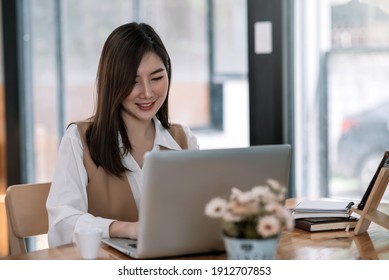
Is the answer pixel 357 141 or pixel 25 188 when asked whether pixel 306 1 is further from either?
pixel 25 188

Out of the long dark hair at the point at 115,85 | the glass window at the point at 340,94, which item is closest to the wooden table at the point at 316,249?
the long dark hair at the point at 115,85

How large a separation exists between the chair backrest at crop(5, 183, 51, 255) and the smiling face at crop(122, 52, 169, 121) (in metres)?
0.41

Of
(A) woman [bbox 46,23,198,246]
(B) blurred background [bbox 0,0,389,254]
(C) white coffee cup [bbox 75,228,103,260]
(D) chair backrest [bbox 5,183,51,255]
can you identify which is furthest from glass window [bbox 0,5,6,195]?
(C) white coffee cup [bbox 75,228,103,260]

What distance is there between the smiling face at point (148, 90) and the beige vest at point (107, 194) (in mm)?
191

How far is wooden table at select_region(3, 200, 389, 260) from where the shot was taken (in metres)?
1.71

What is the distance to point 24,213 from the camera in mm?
2252

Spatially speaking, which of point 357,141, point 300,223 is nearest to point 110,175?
point 300,223

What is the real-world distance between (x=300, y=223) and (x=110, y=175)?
0.61 m

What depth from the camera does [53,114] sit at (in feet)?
12.6

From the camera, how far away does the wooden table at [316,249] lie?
1.71 m

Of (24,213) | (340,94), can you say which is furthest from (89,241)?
(340,94)

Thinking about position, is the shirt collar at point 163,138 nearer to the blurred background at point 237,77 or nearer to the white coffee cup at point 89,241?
the white coffee cup at point 89,241

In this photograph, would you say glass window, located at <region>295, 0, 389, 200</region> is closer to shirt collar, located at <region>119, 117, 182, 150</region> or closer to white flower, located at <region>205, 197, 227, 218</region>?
shirt collar, located at <region>119, 117, 182, 150</region>

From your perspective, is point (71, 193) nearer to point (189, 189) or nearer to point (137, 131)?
point (137, 131)
